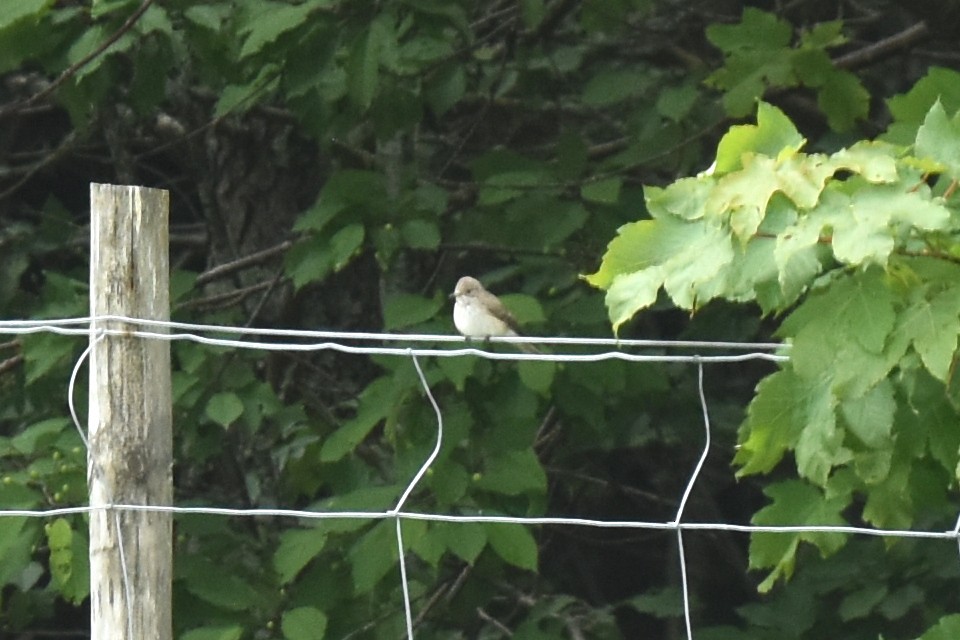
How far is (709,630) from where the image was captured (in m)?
4.83

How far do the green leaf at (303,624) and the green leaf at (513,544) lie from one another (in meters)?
0.50

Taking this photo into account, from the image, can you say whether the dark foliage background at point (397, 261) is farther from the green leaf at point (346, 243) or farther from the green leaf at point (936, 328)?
the green leaf at point (936, 328)

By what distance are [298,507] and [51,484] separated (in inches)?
68.1

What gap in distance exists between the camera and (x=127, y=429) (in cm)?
248

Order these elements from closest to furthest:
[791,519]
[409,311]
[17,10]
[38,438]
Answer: [791,519], [17,10], [38,438], [409,311]

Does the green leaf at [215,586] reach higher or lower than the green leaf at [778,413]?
lower

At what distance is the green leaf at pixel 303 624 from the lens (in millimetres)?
3809

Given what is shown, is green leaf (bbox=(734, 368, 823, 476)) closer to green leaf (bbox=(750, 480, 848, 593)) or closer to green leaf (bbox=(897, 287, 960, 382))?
green leaf (bbox=(897, 287, 960, 382))

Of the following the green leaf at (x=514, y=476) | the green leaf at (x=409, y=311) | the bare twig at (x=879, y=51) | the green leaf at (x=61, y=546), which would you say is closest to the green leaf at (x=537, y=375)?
the green leaf at (x=514, y=476)

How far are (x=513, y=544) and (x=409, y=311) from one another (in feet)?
2.50

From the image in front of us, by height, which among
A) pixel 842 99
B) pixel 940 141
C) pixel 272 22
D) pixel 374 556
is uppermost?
pixel 272 22

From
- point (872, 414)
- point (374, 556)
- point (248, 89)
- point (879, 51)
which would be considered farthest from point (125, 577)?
point (879, 51)

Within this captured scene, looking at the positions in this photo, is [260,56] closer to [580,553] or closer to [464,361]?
[464,361]

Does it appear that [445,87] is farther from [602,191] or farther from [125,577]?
[125,577]
